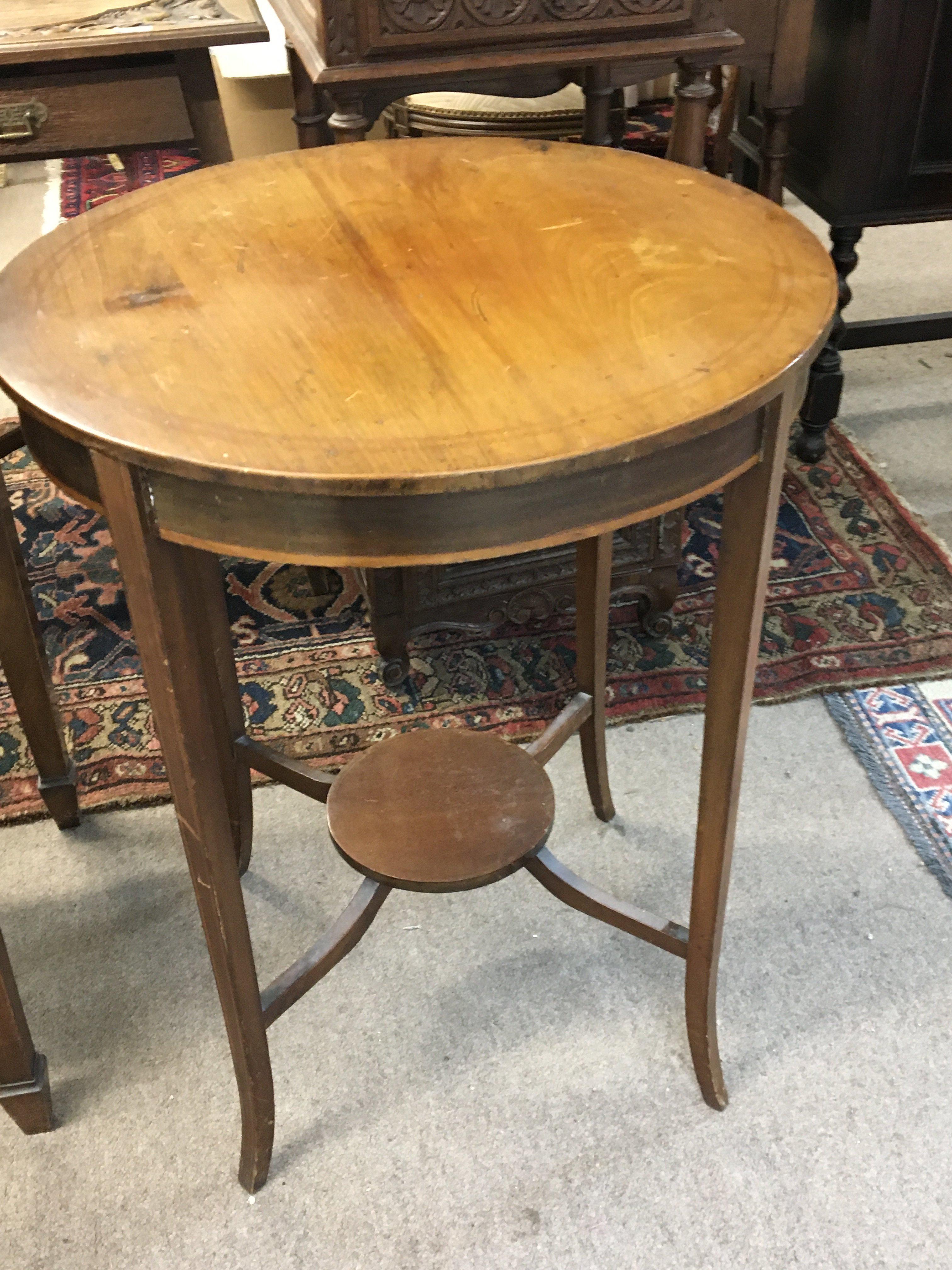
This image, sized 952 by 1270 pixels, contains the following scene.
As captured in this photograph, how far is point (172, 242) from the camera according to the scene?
0.99 metres

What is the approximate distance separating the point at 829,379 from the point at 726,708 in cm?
140

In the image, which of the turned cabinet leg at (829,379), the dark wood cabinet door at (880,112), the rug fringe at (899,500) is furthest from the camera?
the turned cabinet leg at (829,379)

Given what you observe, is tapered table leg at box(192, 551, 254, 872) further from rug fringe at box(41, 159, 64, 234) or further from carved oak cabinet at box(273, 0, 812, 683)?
rug fringe at box(41, 159, 64, 234)

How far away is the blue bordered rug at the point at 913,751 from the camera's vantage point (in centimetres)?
150

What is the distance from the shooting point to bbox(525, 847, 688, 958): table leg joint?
1212mm

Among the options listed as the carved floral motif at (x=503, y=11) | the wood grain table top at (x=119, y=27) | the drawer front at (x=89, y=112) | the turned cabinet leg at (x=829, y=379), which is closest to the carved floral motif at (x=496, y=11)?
the carved floral motif at (x=503, y=11)

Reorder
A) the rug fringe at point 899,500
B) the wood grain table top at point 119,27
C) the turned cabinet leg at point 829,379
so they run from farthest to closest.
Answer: the turned cabinet leg at point 829,379
the rug fringe at point 899,500
the wood grain table top at point 119,27

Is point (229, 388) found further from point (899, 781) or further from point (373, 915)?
point (899, 781)

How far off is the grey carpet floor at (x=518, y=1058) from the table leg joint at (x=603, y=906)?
139mm

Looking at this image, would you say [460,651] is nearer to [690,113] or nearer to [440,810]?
[440,810]

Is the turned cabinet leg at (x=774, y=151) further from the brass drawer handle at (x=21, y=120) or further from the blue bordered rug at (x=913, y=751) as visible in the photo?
the brass drawer handle at (x=21, y=120)

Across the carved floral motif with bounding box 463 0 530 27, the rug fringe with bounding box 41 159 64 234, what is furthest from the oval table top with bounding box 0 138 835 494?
the rug fringe with bounding box 41 159 64 234

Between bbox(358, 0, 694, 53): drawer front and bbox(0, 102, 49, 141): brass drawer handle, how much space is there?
21.0 inches

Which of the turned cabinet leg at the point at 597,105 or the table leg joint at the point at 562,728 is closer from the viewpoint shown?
the table leg joint at the point at 562,728
